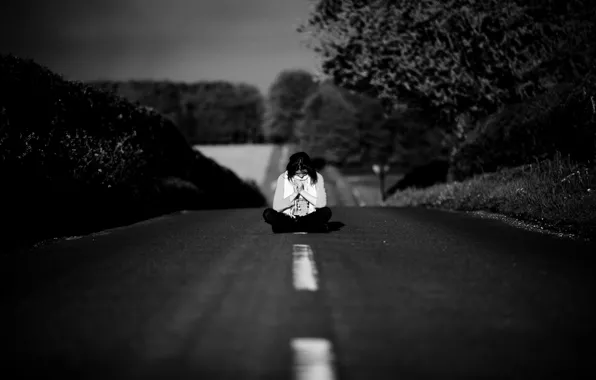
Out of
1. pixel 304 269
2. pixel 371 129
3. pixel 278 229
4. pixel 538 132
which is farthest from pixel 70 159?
pixel 371 129

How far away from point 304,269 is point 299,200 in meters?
3.62

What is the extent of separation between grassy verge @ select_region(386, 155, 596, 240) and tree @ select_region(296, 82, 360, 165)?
5234cm

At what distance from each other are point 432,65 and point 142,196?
10.8 metres

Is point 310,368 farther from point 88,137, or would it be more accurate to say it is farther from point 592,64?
point 592,64

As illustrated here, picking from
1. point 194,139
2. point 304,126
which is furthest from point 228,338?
point 194,139

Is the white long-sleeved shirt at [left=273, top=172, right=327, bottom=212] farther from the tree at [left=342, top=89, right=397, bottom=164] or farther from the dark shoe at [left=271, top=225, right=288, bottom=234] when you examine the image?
the tree at [left=342, top=89, right=397, bottom=164]

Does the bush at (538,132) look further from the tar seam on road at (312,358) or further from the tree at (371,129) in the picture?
the tree at (371,129)

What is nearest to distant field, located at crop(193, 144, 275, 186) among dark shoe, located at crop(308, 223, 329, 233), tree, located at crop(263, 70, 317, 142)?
tree, located at crop(263, 70, 317, 142)

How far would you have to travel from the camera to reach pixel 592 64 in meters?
17.5

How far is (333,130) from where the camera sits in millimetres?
74000

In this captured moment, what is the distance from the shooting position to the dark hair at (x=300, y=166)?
33.1 ft

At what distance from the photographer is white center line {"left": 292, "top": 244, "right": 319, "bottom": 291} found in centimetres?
601

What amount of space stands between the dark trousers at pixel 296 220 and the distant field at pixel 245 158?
60608 millimetres

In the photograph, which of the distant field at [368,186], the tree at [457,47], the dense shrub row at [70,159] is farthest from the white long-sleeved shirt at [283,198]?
the distant field at [368,186]
